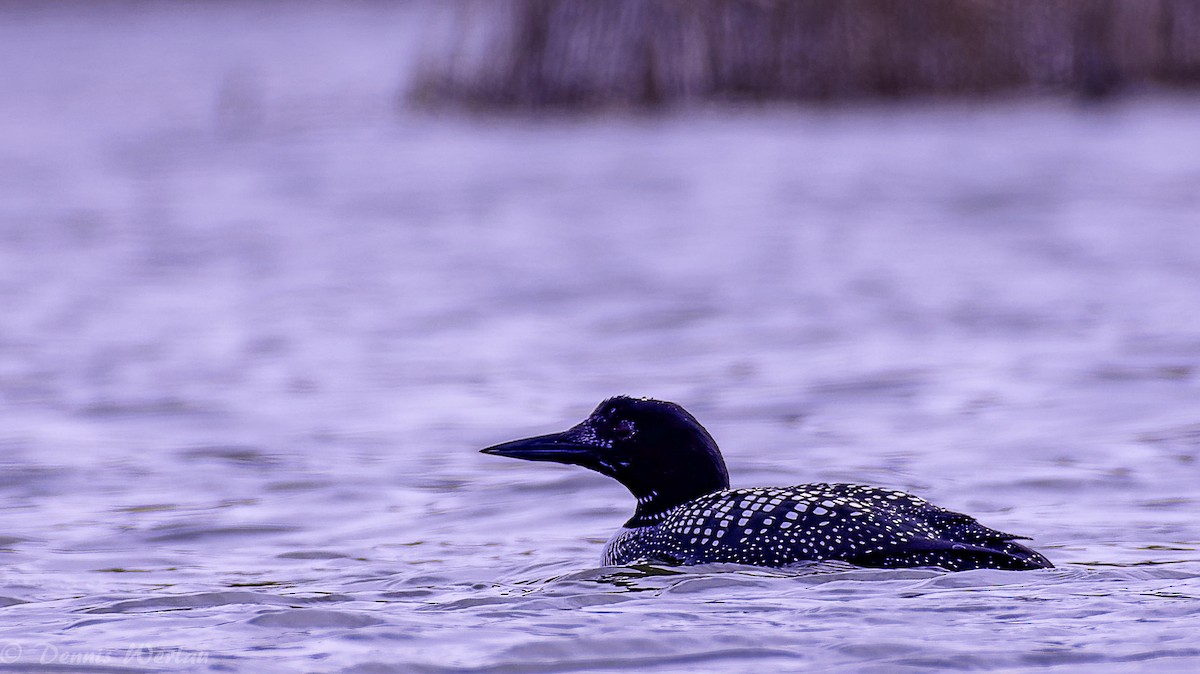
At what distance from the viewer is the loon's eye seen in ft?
16.8

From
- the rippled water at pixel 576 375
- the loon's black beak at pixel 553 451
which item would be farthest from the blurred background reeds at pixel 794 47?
the loon's black beak at pixel 553 451

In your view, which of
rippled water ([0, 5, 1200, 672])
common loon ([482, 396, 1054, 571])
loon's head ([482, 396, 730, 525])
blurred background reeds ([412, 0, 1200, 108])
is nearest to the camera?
rippled water ([0, 5, 1200, 672])

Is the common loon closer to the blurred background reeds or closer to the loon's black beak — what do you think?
the loon's black beak

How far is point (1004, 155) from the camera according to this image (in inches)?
596

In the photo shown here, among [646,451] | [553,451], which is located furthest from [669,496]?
[553,451]

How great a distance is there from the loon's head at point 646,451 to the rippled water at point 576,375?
0.81 feet

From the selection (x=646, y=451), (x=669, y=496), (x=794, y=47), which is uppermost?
(x=794, y=47)

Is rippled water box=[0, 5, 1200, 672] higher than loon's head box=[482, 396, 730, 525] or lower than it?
lower

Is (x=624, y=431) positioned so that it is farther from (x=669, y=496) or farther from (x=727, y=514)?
(x=727, y=514)

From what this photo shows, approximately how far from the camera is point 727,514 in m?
4.73

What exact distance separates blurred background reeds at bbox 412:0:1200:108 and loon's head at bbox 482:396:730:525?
10007 mm

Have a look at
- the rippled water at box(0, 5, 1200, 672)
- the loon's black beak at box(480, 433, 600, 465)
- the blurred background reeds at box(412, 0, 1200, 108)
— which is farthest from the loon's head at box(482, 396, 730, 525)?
the blurred background reeds at box(412, 0, 1200, 108)

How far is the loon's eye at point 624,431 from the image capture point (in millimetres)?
5133

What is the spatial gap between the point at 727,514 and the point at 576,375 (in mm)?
3191
